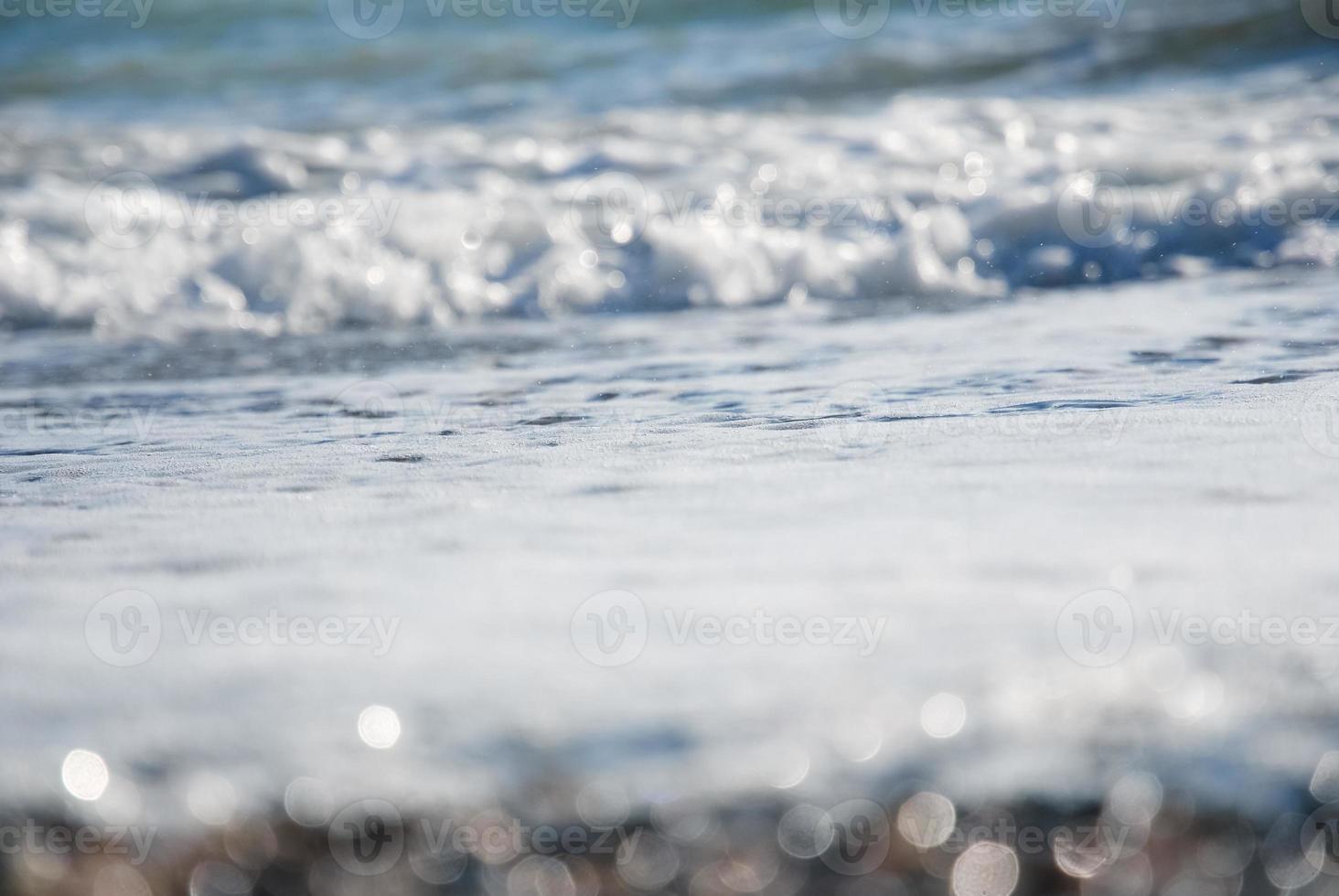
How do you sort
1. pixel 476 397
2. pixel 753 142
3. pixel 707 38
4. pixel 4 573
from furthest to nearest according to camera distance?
pixel 707 38 → pixel 753 142 → pixel 476 397 → pixel 4 573

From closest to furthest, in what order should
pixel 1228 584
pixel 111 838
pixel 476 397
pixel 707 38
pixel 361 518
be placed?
pixel 111 838 → pixel 1228 584 → pixel 361 518 → pixel 476 397 → pixel 707 38

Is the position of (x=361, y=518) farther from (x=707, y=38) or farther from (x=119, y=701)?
(x=707, y=38)

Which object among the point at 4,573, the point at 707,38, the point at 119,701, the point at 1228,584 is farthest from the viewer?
the point at 707,38

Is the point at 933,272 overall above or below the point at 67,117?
below

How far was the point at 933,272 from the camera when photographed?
432 cm

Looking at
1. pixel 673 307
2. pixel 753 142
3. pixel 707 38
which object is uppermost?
pixel 707 38

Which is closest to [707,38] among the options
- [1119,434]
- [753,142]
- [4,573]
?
[753,142]

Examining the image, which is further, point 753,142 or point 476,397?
point 753,142

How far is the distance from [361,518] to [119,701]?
592 mm

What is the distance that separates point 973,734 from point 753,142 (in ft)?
17.4

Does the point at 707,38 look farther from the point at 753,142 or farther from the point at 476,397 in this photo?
the point at 476,397

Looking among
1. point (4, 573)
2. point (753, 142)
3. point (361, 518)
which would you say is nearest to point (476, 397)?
point (361, 518)

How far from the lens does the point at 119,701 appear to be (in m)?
1.09

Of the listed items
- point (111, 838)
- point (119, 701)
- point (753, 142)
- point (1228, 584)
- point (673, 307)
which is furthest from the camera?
point (753, 142)
